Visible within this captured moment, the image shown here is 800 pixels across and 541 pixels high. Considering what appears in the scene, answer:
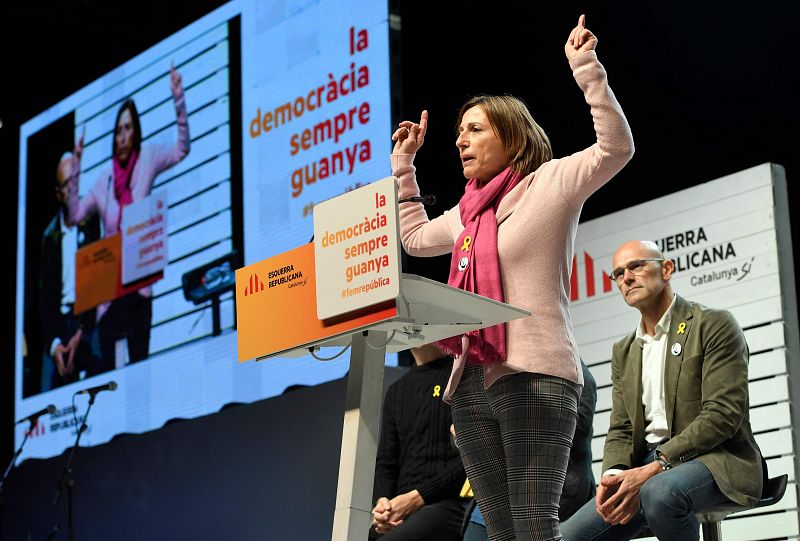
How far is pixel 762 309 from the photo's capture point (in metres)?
3.64

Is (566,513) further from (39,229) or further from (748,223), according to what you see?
(39,229)

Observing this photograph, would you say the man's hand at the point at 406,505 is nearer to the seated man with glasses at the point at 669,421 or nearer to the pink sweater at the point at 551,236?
the seated man with glasses at the point at 669,421

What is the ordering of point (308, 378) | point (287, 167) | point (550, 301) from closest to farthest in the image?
point (550, 301)
point (308, 378)
point (287, 167)

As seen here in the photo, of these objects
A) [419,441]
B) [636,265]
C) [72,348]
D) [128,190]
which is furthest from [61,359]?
[636,265]

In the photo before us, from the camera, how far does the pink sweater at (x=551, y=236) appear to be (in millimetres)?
1883

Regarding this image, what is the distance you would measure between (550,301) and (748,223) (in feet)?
6.65

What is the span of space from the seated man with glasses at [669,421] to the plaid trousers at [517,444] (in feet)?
2.91

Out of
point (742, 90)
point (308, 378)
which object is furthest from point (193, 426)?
point (742, 90)

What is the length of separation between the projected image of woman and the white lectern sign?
3.66 metres

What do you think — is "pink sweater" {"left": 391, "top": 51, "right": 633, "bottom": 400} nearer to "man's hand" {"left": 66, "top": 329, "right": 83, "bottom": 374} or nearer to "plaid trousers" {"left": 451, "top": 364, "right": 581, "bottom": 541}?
"plaid trousers" {"left": 451, "top": 364, "right": 581, "bottom": 541}

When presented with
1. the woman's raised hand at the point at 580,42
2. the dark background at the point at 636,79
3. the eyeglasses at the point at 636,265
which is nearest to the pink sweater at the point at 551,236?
the woman's raised hand at the point at 580,42

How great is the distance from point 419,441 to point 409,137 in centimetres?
145

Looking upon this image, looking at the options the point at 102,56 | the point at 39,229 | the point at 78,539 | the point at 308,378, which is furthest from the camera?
the point at 102,56

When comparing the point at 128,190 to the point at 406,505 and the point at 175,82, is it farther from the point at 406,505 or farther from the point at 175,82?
the point at 406,505
